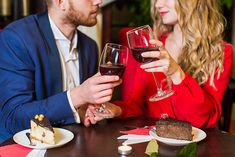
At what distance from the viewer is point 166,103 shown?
193cm

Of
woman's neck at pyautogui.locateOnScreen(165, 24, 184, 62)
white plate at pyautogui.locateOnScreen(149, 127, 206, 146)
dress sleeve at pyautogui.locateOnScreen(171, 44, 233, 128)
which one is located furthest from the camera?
woman's neck at pyautogui.locateOnScreen(165, 24, 184, 62)

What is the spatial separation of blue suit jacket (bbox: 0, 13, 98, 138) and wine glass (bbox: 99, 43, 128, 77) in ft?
0.83

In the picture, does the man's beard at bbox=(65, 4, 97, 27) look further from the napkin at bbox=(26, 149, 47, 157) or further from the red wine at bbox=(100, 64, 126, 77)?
the napkin at bbox=(26, 149, 47, 157)

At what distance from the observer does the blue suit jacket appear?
1.60 meters

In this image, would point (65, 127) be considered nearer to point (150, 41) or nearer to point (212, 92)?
point (150, 41)

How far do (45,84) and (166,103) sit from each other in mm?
563

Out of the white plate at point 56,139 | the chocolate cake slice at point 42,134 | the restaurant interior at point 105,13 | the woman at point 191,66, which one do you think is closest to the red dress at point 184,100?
the woman at point 191,66

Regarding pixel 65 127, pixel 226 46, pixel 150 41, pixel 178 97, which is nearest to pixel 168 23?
pixel 226 46

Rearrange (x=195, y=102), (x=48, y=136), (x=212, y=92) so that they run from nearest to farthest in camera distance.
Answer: (x=48, y=136) < (x=195, y=102) < (x=212, y=92)

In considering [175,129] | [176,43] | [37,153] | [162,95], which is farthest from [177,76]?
[37,153]

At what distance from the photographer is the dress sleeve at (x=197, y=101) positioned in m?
1.75

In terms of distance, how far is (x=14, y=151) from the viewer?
131 centimetres

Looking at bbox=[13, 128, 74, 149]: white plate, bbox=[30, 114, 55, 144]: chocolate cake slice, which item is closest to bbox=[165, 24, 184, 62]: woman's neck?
bbox=[13, 128, 74, 149]: white plate

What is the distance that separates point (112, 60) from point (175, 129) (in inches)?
12.7
